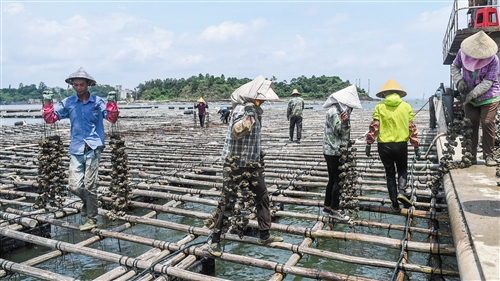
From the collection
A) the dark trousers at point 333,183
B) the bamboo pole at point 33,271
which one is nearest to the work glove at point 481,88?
the dark trousers at point 333,183

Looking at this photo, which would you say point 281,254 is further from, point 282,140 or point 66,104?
point 282,140

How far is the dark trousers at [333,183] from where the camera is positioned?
4.59 metres

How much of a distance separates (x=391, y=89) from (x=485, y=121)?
1.40 meters

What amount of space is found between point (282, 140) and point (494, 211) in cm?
893

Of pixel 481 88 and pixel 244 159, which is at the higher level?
pixel 481 88

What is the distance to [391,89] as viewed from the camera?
4.58 metres

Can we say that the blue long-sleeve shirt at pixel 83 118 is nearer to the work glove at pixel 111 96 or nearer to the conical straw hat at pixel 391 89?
the work glove at pixel 111 96

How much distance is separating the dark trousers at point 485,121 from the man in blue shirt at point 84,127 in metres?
4.29

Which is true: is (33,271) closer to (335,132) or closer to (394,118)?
(335,132)

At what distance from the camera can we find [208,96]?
83.8 metres

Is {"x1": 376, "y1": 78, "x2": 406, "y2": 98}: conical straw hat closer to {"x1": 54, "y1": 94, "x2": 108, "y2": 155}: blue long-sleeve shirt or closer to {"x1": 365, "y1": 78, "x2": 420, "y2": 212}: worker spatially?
{"x1": 365, "y1": 78, "x2": 420, "y2": 212}: worker

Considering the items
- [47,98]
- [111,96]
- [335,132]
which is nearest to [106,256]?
[111,96]

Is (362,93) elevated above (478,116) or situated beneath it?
elevated above

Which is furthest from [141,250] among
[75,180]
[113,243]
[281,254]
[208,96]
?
[208,96]
